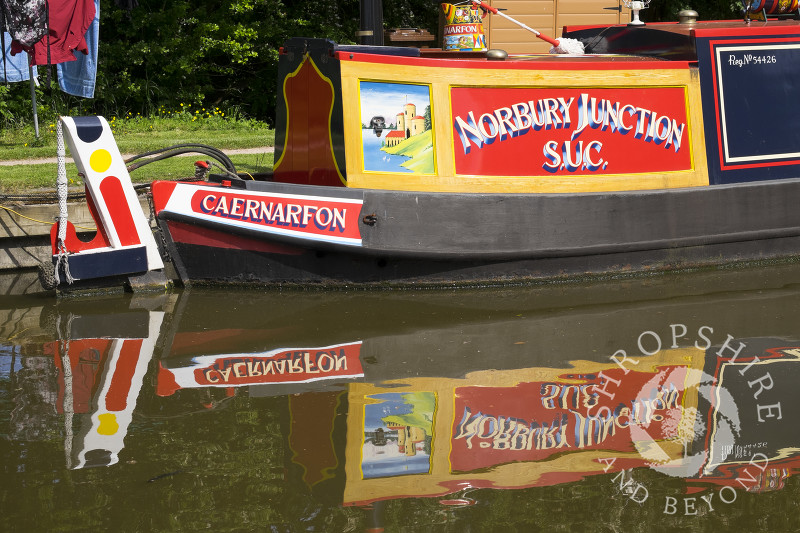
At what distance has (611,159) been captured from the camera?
759cm

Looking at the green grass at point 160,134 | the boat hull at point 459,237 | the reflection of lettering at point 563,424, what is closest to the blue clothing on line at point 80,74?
the green grass at point 160,134

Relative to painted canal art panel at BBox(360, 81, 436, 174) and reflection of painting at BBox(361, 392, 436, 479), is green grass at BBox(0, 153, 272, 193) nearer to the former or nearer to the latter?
painted canal art panel at BBox(360, 81, 436, 174)

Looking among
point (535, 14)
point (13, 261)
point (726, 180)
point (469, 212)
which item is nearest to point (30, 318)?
point (13, 261)

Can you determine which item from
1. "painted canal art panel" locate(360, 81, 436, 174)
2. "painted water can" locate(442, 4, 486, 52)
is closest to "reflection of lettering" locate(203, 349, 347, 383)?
"painted canal art panel" locate(360, 81, 436, 174)

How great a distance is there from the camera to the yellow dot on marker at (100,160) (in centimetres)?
700

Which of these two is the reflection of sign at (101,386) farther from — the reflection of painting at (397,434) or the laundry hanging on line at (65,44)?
the laundry hanging on line at (65,44)

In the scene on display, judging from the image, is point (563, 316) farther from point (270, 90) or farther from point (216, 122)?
point (270, 90)

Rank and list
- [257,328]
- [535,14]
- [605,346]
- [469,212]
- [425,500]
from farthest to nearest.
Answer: [535,14] → [469,212] → [257,328] → [605,346] → [425,500]

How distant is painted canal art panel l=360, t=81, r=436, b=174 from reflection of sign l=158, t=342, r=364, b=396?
1.66 meters

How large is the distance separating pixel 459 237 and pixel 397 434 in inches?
104

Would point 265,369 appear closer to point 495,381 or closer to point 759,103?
point 495,381

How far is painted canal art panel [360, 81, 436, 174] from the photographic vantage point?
6.94 m

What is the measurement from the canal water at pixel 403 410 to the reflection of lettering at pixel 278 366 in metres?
0.02

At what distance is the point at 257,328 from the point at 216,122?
23.8 feet
